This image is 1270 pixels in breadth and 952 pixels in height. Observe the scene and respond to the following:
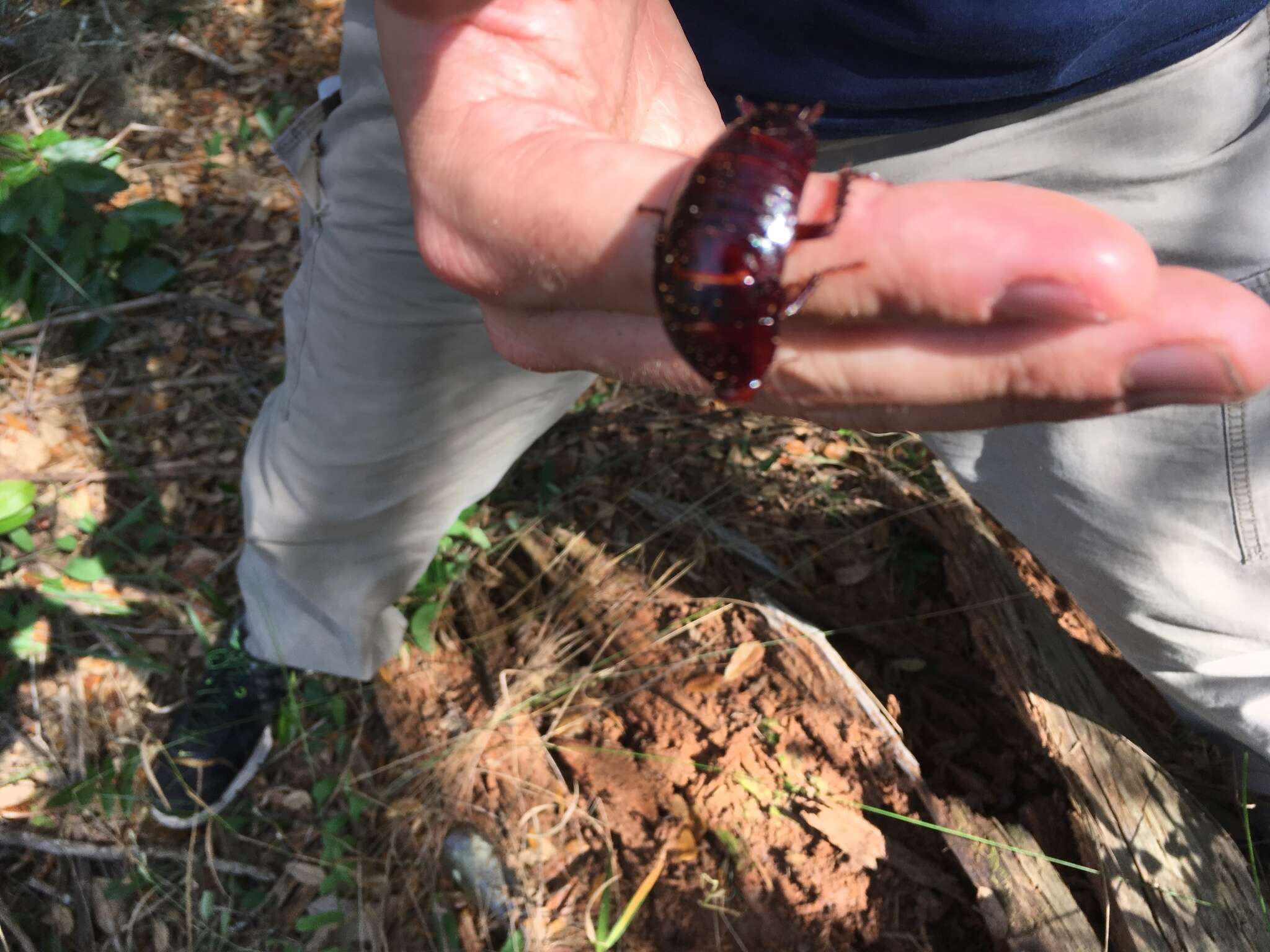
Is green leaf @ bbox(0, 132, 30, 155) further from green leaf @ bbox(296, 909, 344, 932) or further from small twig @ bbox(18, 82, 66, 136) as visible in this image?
green leaf @ bbox(296, 909, 344, 932)

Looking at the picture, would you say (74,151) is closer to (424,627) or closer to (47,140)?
(47,140)

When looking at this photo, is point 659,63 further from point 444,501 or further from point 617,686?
point 617,686

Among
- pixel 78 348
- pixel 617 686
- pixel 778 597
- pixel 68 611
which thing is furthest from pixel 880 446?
pixel 78 348

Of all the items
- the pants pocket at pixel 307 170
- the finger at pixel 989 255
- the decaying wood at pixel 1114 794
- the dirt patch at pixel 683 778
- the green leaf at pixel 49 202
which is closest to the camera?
the finger at pixel 989 255

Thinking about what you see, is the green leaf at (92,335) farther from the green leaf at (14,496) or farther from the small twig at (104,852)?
the small twig at (104,852)

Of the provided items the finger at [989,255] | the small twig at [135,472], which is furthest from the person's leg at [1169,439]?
the small twig at [135,472]
